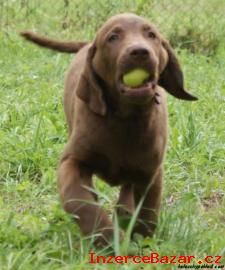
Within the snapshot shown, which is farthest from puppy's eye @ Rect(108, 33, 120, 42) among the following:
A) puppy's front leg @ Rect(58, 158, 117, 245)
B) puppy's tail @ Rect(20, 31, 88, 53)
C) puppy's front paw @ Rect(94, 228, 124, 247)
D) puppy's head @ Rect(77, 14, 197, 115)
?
puppy's tail @ Rect(20, 31, 88, 53)

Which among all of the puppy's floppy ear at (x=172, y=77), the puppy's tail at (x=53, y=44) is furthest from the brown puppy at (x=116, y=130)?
the puppy's tail at (x=53, y=44)

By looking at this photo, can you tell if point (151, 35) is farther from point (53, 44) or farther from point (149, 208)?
point (53, 44)

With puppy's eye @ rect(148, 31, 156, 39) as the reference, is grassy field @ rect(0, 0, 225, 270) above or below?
below

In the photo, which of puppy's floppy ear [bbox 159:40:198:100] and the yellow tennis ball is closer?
the yellow tennis ball

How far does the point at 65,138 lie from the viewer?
239 inches

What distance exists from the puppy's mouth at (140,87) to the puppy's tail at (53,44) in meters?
1.36

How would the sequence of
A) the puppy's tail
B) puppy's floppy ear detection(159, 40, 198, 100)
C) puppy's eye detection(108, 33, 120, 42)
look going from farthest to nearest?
the puppy's tail, puppy's floppy ear detection(159, 40, 198, 100), puppy's eye detection(108, 33, 120, 42)

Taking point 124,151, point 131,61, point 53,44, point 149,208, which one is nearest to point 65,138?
point 53,44

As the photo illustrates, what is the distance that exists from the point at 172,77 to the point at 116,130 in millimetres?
439

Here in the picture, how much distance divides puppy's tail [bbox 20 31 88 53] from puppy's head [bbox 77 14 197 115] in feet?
3.24

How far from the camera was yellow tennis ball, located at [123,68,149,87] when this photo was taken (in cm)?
405

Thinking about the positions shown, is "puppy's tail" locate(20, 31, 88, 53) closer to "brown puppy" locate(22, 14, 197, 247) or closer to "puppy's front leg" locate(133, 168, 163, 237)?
"brown puppy" locate(22, 14, 197, 247)

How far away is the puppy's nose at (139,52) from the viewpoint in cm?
399

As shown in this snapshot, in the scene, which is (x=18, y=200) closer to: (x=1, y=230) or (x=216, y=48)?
(x=1, y=230)
